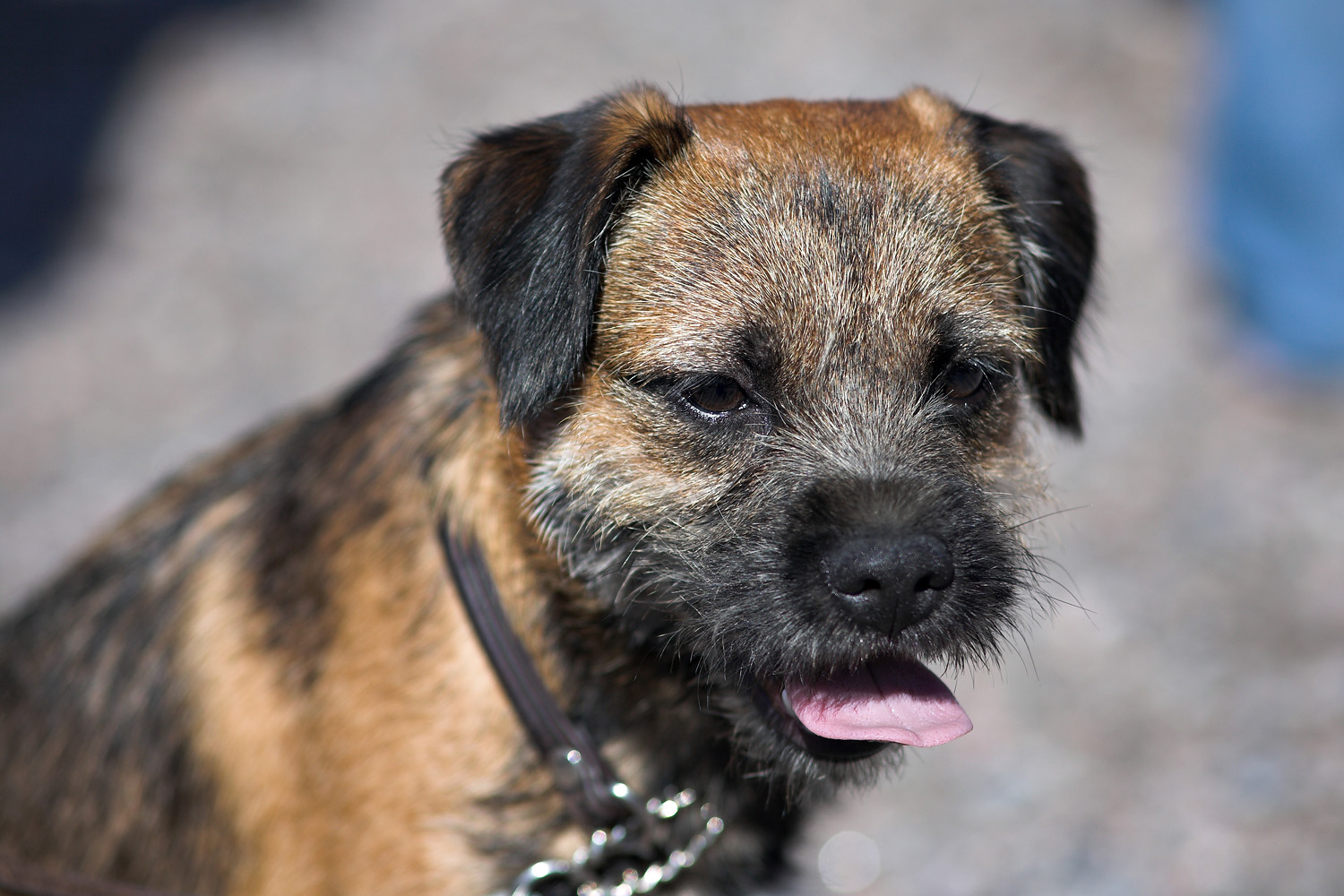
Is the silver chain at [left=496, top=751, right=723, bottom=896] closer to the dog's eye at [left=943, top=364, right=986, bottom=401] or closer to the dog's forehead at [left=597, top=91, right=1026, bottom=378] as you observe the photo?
the dog's forehead at [left=597, top=91, right=1026, bottom=378]

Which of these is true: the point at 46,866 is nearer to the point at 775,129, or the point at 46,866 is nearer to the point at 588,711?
the point at 588,711

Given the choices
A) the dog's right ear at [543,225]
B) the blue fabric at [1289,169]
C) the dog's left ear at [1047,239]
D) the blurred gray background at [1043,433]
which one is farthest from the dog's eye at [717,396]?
the blue fabric at [1289,169]

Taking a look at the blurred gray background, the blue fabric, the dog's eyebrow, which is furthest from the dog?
the blue fabric

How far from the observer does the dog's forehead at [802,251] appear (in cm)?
225

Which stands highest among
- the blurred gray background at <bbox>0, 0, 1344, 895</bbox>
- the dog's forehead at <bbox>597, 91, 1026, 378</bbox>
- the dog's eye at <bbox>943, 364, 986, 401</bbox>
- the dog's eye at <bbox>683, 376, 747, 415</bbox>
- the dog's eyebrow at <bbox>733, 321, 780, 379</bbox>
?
the dog's forehead at <bbox>597, 91, 1026, 378</bbox>

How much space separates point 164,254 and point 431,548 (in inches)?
217

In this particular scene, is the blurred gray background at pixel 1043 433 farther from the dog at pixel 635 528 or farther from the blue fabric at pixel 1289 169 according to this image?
the dog at pixel 635 528

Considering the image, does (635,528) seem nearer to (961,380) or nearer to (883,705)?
(883,705)

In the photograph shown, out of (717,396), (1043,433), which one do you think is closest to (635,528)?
(717,396)

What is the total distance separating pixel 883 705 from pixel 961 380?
0.73 m

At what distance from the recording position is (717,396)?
2279mm

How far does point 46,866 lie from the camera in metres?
2.86

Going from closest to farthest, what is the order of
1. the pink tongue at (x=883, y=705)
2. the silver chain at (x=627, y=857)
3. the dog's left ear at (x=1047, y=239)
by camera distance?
the pink tongue at (x=883, y=705)
the silver chain at (x=627, y=857)
the dog's left ear at (x=1047, y=239)

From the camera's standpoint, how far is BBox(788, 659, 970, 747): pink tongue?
2.19m
